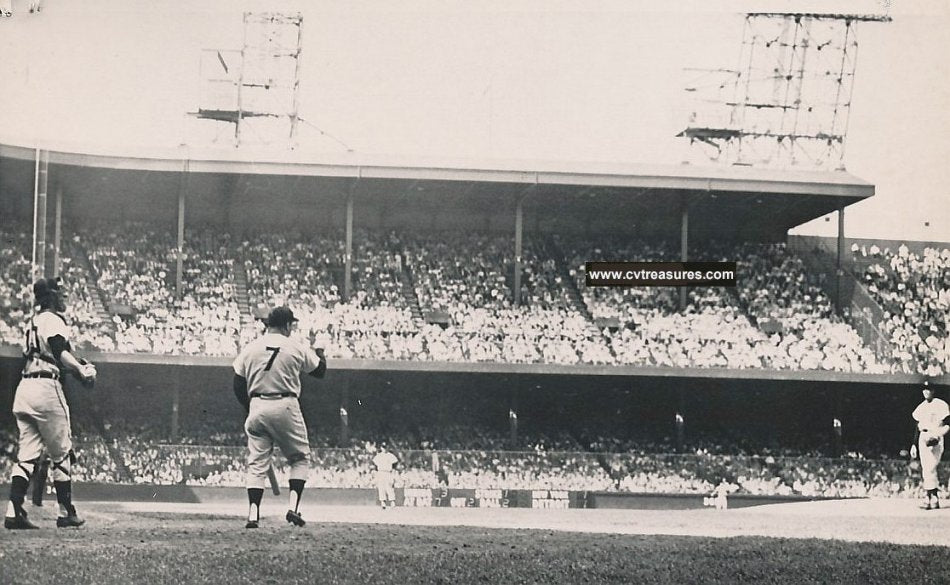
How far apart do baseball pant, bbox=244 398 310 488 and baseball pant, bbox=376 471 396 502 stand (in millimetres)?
8182

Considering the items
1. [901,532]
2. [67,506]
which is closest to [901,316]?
[901,532]

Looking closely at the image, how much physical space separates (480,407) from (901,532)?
1049 cm

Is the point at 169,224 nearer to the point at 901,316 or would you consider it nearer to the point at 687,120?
the point at 687,120

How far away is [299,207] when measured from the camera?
2359cm

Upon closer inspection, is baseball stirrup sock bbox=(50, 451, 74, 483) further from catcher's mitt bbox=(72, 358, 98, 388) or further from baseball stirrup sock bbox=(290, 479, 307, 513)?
baseball stirrup sock bbox=(290, 479, 307, 513)

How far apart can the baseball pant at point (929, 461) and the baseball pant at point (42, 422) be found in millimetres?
11007

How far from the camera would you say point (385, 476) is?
62.4 ft

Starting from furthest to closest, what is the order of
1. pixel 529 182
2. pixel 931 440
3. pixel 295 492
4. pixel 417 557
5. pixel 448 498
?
1. pixel 529 182
2. pixel 448 498
3. pixel 931 440
4. pixel 295 492
5. pixel 417 557

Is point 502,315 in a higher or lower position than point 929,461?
higher

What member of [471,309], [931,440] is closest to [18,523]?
[931,440]

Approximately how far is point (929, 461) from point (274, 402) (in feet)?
31.8

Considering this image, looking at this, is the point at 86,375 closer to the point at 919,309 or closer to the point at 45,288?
the point at 45,288

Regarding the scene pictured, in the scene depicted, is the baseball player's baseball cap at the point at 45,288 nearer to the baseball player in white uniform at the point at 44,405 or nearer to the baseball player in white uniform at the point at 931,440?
the baseball player in white uniform at the point at 44,405

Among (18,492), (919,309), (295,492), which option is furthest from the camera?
(919,309)
